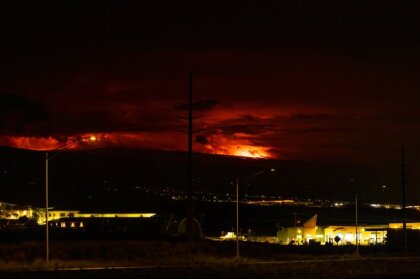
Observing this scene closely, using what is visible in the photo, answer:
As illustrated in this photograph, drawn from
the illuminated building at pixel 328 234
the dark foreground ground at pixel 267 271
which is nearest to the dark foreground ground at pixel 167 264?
the dark foreground ground at pixel 267 271

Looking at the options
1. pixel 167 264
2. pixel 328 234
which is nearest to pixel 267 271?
pixel 167 264

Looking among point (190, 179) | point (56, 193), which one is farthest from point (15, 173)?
point (190, 179)

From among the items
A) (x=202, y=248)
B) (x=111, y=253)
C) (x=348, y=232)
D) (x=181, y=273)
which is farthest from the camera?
(x=348, y=232)

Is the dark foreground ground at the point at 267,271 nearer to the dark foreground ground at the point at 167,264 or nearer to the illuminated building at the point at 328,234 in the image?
the dark foreground ground at the point at 167,264

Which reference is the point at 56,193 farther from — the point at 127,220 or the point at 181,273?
the point at 181,273

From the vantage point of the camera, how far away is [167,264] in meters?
43.6

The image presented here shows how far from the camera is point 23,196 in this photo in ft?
494

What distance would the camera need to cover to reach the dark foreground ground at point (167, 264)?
3503 cm

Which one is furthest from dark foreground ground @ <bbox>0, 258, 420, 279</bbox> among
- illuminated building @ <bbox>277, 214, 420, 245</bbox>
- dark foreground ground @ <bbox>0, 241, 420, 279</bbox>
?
illuminated building @ <bbox>277, 214, 420, 245</bbox>

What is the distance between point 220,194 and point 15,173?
178 ft

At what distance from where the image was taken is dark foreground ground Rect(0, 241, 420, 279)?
3503 cm

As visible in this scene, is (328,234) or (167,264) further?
(328,234)

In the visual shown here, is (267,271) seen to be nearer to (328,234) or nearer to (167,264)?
(167,264)

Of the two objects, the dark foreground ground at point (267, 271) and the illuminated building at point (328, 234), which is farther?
the illuminated building at point (328, 234)
